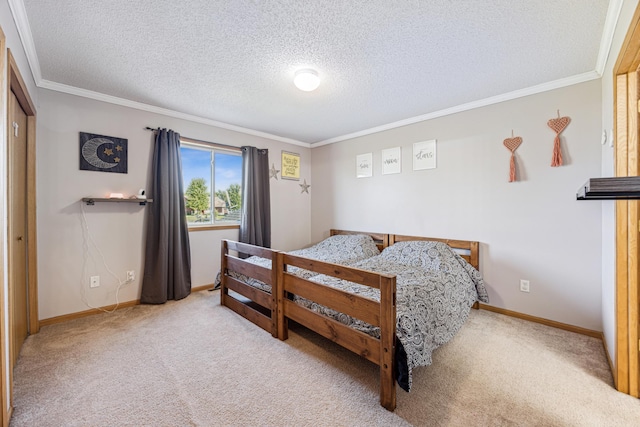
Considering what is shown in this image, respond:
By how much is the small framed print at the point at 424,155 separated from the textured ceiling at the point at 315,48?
52cm

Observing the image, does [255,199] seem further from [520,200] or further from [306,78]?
[520,200]

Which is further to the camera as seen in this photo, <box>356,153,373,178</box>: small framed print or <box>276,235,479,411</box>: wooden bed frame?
<box>356,153,373,178</box>: small framed print

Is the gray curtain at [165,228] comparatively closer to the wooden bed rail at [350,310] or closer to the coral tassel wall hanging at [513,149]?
the wooden bed rail at [350,310]

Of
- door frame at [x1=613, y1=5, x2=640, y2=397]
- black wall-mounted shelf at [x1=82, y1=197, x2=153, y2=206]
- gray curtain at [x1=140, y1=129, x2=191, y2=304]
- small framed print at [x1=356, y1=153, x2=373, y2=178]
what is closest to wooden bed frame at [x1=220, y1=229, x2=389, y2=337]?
gray curtain at [x1=140, y1=129, x2=191, y2=304]

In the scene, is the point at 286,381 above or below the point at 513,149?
below

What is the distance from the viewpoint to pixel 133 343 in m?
2.24

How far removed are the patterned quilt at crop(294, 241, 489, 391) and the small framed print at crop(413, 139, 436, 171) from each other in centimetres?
101

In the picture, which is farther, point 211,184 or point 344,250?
point 211,184

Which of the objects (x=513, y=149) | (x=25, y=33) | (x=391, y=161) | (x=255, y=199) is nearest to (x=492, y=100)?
(x=513, y=149)

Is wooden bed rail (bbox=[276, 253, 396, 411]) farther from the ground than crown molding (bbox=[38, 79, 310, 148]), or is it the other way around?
crown molding (bbox=[38, 79, 310, 148])

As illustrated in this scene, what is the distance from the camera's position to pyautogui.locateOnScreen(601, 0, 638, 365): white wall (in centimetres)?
177

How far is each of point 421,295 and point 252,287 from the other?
60.9 inches

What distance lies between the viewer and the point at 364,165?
406 centimetres

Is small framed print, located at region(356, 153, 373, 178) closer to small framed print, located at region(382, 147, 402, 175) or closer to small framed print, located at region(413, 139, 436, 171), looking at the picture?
small framed print, located at region(382, 147, 402, 175)
